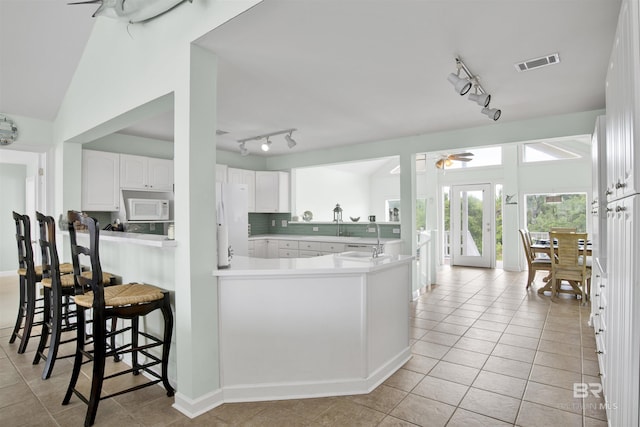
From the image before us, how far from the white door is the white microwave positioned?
6.57 m

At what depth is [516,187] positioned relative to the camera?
302 inches

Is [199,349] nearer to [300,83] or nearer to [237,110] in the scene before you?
[300,83]

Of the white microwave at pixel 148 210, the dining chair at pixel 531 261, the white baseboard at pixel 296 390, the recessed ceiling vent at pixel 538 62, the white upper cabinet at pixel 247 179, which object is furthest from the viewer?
the white upper cabinet at pixel 247 179

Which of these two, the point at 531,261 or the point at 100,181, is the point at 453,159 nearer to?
the point at 531,261

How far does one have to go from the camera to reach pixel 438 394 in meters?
2.48

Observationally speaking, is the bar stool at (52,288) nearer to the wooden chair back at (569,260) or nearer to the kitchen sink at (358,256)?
the kitchen sink at (358,256)

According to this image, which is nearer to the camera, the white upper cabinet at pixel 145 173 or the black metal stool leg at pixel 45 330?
the black metal stool leg at pixel 45 330

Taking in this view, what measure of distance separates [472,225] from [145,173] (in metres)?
7.07

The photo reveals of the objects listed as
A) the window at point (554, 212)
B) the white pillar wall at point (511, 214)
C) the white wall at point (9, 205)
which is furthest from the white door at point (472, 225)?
the white wall at point (9, 205)

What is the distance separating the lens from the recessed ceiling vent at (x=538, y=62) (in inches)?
102

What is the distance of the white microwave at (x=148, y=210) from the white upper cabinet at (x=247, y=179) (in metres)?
1.34

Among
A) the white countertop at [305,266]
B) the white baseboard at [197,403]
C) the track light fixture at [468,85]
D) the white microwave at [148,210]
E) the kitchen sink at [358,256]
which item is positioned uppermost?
the track light fixture at [468,85]

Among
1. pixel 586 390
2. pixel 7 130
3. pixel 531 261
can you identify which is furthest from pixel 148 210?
pixel 531 261

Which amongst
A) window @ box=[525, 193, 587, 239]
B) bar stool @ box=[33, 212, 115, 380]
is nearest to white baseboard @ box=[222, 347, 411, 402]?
bar stool @ box=[33, 212, 115, 380]
